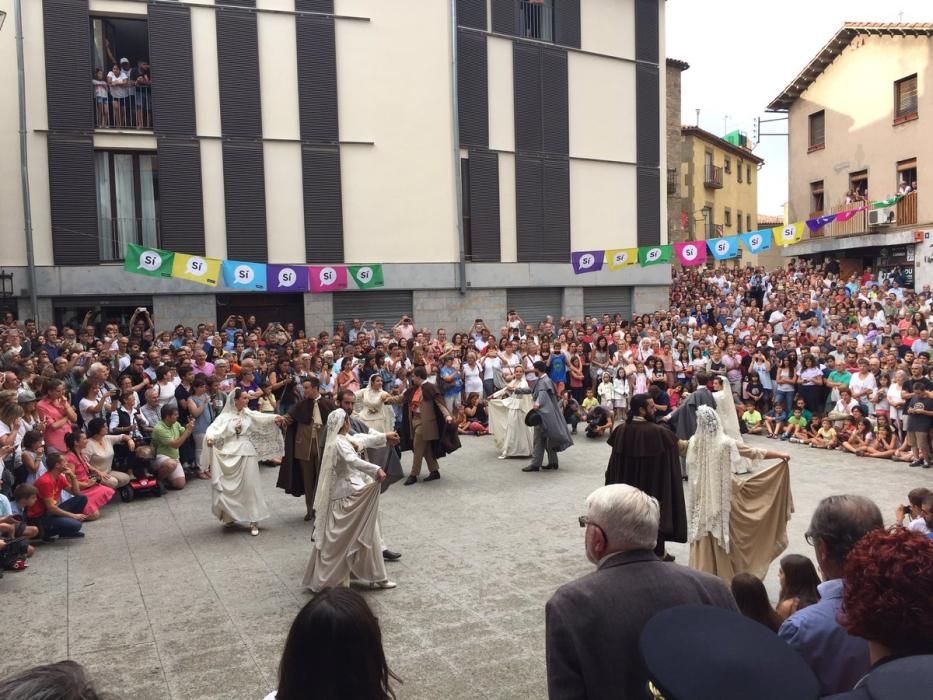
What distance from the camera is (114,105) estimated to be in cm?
1978

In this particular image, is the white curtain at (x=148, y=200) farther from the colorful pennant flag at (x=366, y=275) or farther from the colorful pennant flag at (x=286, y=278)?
the colorful pennant flag at (x=366, y=275)

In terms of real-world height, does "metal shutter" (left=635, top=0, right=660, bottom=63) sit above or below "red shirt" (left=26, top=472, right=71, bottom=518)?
above

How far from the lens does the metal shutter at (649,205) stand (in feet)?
82.4

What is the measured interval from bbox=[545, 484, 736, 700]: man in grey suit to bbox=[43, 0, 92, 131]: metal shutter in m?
19.8

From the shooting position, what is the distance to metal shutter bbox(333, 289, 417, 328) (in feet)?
70.9

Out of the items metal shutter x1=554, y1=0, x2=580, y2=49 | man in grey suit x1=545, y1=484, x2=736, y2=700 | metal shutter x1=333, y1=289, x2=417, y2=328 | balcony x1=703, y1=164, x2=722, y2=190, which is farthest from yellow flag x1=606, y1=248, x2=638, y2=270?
balcony x1=703, y1=164, x2=722, y2=190

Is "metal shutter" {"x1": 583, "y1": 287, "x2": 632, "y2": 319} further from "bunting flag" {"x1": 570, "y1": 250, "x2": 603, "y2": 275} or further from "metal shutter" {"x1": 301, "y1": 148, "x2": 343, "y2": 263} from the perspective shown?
"metal shutter" {"x1": 301, "y1": 148, "x2": 343, "y2": 263}

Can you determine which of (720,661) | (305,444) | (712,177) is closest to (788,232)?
(305,444)

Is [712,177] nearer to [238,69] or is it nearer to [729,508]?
[238,69]

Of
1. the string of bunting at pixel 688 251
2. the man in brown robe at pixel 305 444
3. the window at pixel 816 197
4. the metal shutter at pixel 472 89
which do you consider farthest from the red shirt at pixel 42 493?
the window at pixel 816 197

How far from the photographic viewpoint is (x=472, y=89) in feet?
73.0

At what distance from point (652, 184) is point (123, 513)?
64.4ft

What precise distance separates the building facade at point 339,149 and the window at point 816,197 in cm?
1148

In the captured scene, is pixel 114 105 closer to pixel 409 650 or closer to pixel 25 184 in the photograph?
pixel 25 184
